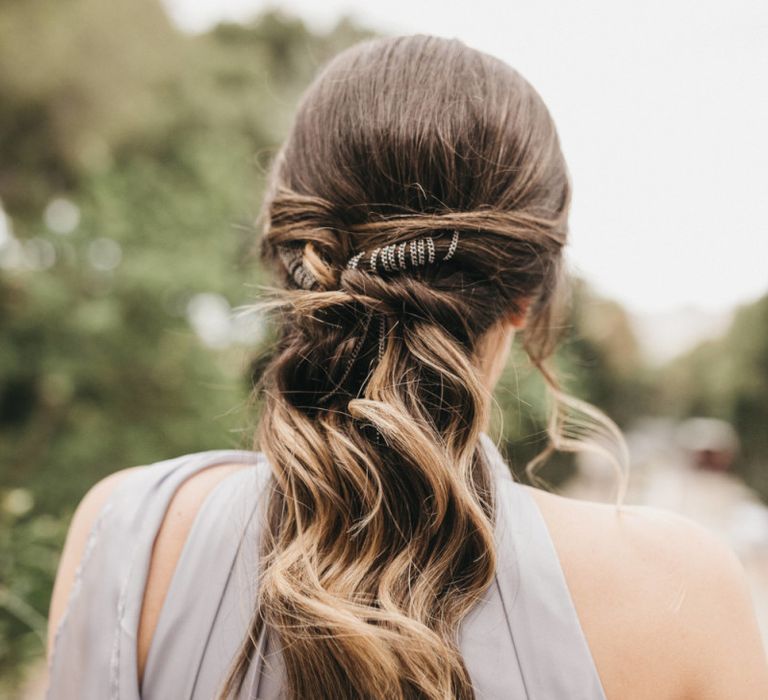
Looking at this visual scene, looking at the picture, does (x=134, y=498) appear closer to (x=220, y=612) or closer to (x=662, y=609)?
(x=220, y=612)

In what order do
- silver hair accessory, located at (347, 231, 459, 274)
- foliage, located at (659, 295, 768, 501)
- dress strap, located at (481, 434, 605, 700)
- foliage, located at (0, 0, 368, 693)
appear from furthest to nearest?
foliage, located at (659, 295, 768, 501) < foliage, located at (0, 0, 368, 693) < silver hair accessory, located at (347, 231, 459, 274) < dress strap, located at (481, 434, 605, 700)

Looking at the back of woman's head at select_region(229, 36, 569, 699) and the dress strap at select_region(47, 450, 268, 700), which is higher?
the back of woman's head at select_region(229, 36, 569, 699)

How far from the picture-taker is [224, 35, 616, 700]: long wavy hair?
37.4 inches

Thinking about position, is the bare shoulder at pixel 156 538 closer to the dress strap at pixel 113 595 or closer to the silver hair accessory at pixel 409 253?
the dress strap at pixel 113 595

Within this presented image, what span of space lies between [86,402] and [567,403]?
19.3ft

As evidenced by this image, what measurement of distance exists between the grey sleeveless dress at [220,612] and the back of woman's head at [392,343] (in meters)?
0.03

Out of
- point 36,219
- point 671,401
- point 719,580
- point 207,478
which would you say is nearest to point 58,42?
point 36,219

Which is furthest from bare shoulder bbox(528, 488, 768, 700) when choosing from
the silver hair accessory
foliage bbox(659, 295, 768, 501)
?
foliage bbox(659, 295, 768, 501)

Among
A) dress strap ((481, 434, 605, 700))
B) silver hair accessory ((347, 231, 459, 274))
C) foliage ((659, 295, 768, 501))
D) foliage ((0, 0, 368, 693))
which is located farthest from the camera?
foliage ((659, 295, 768, 501))

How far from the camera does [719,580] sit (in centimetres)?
97

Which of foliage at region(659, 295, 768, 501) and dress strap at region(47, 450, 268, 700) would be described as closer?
dress strap at region(47, 450, 268, 700)

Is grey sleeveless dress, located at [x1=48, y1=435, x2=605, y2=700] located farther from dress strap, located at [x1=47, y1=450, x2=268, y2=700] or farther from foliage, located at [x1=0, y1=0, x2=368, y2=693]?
foliage, located at [x1=0, y1=0, x2=368, y2=693]

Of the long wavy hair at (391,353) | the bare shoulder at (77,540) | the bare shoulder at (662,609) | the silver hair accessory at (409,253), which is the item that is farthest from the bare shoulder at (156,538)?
the bare shoulder at (662,609)

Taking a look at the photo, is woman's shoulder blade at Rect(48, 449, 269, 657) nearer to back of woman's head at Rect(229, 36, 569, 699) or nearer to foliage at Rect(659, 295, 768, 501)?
back of woman's head at Rect(229, 36, 569, 699)
